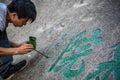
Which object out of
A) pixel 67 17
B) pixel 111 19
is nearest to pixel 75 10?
pixel 67 17

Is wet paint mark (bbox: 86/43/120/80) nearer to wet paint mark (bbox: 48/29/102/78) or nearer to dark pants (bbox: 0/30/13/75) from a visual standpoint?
wet paint mark (bbox: 48/29/102/78)

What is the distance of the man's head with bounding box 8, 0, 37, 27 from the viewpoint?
3.51 metres

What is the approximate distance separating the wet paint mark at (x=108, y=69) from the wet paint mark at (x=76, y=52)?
0.22 m

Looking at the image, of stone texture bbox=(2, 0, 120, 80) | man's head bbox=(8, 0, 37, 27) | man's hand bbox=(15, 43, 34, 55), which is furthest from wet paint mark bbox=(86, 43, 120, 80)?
man's head bbox=(8, 0, 37, 27)

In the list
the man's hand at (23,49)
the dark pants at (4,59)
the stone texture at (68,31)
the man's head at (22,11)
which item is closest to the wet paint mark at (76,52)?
the stone texture at (68,31)

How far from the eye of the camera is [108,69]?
3400 mm

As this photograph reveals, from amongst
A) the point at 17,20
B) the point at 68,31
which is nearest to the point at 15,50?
the point at 17,20

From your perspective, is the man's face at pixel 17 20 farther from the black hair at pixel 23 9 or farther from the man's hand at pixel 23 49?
the man's hand at pixel 23 49

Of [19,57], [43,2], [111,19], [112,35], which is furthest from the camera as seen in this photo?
[43,2]

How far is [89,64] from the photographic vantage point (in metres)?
3.63

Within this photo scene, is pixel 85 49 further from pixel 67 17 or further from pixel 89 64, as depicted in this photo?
pixel 67 17

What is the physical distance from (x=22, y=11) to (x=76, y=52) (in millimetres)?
1026

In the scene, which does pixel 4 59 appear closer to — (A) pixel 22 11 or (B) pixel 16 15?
(B) pixel 16 15

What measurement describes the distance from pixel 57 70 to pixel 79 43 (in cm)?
55
